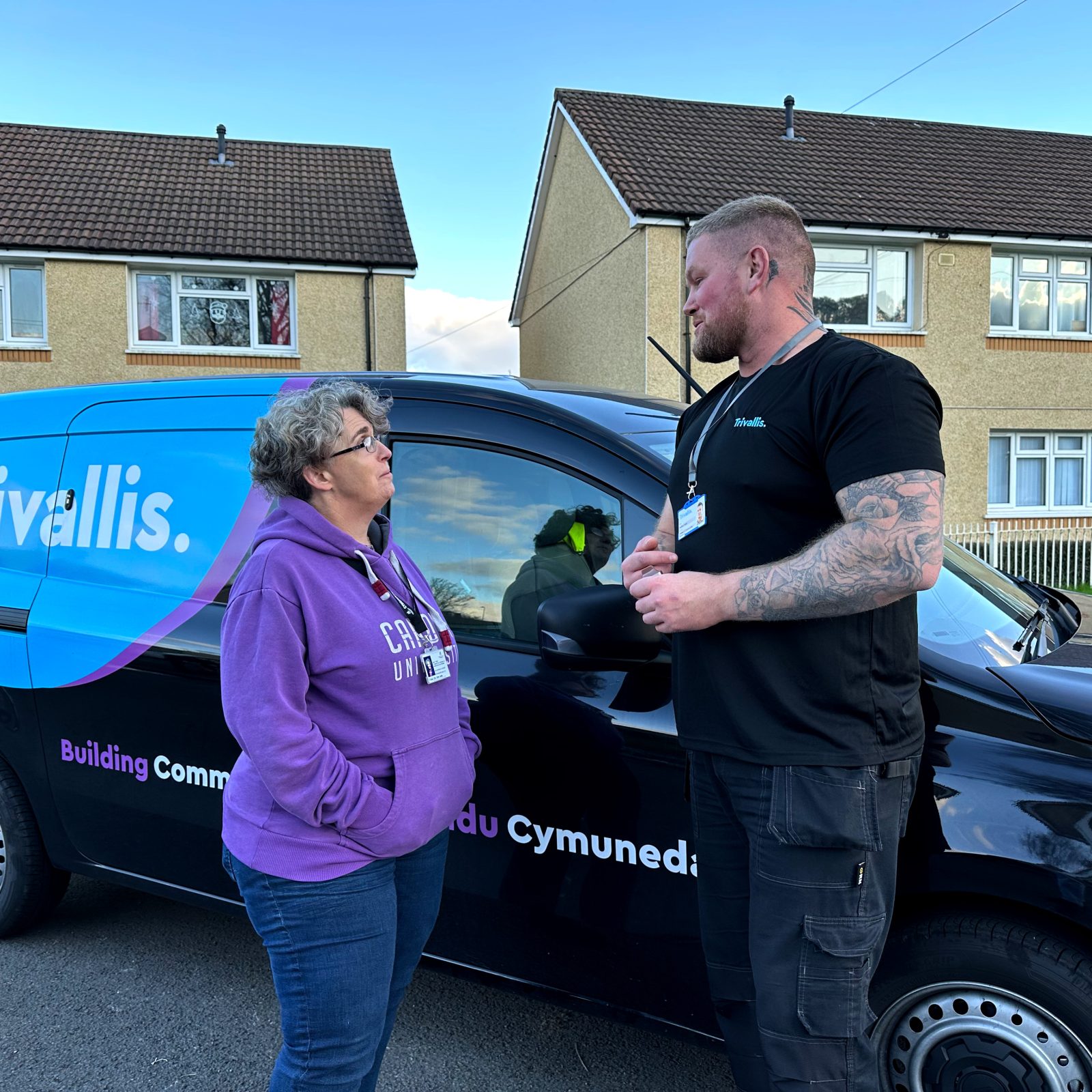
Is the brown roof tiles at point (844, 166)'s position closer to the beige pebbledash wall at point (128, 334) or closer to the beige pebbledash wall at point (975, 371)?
the beige pebbledash wall at point (975, 371)

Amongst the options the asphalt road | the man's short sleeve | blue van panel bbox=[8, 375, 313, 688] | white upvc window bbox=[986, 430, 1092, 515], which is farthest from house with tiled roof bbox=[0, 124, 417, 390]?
the man's short sleeve

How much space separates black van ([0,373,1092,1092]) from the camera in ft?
6.49

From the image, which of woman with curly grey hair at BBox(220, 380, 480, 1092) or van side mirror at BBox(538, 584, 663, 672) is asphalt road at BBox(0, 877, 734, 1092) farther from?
van side mirror at BBox(538, 584, 663, 672)

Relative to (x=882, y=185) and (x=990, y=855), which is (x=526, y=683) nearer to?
(x=990, y=855)

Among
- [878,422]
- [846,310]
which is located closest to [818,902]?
[878,422]

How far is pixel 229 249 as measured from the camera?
53.0 feet

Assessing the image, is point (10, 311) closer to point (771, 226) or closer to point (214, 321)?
point (214, 321)

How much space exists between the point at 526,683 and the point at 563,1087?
1.13 meters

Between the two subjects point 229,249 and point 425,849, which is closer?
point 425,849

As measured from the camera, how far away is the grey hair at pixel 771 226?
1.86 m

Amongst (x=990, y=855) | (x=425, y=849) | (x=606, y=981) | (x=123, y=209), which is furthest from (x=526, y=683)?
(x=123, y=209)

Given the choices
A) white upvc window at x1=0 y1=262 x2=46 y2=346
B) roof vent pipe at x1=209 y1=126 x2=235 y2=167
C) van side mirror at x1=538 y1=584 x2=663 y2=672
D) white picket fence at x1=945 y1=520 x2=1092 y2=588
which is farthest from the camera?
roof vent pipe at x1=209 y1=126 x2=235 y2=167

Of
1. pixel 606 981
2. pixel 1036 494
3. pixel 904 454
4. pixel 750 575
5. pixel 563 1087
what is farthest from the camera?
pixel 1036 494

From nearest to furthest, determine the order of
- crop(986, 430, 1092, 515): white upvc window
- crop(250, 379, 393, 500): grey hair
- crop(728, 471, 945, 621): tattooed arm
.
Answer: crop(728, 471, 945, 621): tattooed arm < crop(250, 379, 393, 500): grey hair < crop(986, 430, 1092, 515): white upvc window
